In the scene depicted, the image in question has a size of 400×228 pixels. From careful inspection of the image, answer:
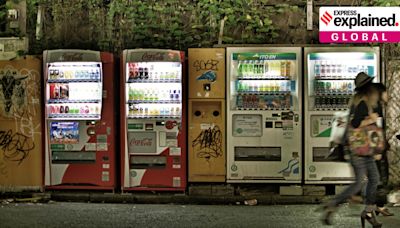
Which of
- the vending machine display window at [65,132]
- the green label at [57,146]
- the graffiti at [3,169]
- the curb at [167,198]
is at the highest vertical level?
the vending machine display window at [65,132]

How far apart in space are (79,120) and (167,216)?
255 cm

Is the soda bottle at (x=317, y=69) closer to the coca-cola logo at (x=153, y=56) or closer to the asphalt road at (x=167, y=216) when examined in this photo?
the asphalt road at (x=167, y=216)

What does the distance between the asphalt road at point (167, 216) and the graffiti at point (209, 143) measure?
98cm

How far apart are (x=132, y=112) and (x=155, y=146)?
2.29 feet

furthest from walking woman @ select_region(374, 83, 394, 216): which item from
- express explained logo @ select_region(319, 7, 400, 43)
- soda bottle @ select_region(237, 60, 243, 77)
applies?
soda bottle @ select_region(237, 60, 243, 77)

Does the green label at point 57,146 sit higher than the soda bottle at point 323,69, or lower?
lower

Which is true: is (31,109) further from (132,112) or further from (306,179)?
(306,179)

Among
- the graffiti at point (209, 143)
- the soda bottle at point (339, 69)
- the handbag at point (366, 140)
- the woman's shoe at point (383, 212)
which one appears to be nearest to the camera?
the handbag at point (366, 140)

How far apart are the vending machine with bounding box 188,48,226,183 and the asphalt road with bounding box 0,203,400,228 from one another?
2.62ft

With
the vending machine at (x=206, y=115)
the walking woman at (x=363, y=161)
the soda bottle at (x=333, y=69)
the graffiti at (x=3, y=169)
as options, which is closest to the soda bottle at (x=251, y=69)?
the vending machine at (x=206, y=115)

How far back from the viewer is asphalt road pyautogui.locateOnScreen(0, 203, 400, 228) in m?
7.98

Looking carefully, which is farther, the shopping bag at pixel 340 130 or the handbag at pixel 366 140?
the shopping bag at pixel 340 130

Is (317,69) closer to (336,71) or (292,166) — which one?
(336,71)

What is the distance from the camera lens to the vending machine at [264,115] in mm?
9914
